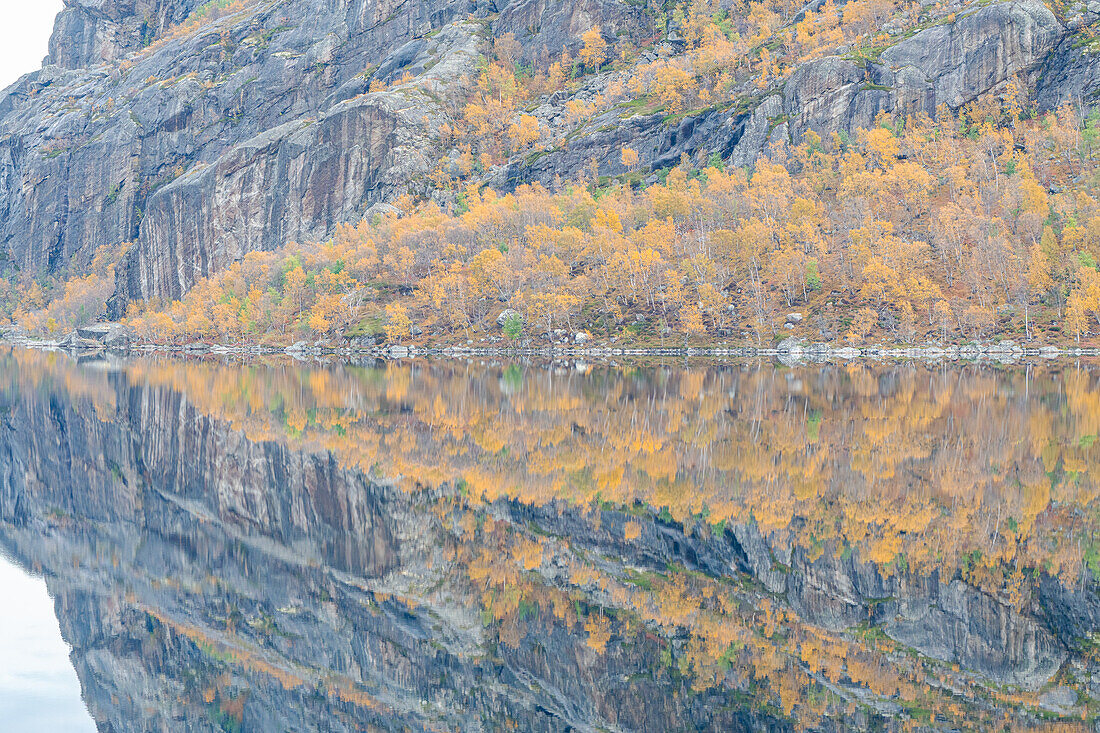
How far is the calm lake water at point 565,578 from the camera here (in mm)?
13625

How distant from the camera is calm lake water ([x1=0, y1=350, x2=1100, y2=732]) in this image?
13625 millimetres

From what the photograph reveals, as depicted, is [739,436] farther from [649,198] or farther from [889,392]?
[649,198]

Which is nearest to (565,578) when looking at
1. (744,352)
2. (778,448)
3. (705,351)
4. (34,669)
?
(34,669)

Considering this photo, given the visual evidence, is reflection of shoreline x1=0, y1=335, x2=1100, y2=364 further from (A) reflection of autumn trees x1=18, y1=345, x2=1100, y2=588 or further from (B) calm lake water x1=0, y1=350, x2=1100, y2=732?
(B) calm lake water x1=0, y1=350, x2=1100, y2=732

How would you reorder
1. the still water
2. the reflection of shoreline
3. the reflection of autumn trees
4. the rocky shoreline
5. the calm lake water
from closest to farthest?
the calm lake water
the still water
the reflection of autumn trees
the reflection of shoreline
the rocky shoreline

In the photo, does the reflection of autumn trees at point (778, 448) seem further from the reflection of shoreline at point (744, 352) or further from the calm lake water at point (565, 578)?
the reflection of shoreline at point (744, 352)

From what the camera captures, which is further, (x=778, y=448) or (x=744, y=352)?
(x=744, y=352)

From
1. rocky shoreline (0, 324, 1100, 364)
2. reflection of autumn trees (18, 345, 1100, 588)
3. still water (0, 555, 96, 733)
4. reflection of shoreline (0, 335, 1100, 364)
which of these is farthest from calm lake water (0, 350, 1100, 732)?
rocky shoreline (0, 324, 1100, 364)

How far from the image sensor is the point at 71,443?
4259 cm

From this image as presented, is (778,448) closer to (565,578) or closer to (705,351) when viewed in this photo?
(565,578)

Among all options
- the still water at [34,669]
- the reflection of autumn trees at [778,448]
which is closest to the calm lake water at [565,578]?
the still water at [34,669]

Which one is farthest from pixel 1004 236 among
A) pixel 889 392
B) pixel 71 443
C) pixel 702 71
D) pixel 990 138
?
pixel 71 443

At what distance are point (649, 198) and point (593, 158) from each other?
37.4 m

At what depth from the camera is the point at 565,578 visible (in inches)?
731
